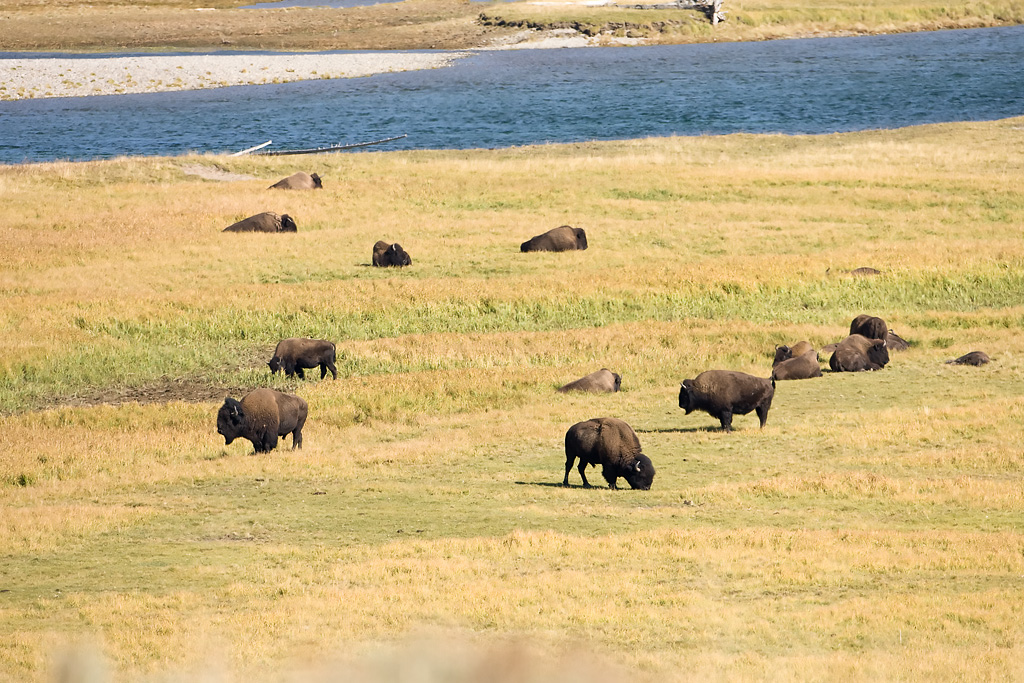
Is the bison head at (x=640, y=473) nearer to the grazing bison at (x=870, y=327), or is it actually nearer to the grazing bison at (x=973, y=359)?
the grazing bison at (x=973, y=359)

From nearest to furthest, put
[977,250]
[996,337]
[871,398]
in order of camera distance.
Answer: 1. [871,398]
2. [996,337]
3. [977,250]

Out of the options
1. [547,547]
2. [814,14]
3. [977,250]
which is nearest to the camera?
[547,547]

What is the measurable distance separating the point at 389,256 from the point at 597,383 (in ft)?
43.6

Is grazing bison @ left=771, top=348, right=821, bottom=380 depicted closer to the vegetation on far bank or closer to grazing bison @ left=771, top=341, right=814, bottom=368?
grazing bison @ left=771, top=341, right=814, bottom=368

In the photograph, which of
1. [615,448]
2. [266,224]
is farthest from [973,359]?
[266,224]

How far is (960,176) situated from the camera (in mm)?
48906

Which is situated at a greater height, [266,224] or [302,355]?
[266,224]

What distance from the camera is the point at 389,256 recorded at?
36.8m

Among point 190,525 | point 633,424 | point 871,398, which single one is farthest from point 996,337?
point 190,525

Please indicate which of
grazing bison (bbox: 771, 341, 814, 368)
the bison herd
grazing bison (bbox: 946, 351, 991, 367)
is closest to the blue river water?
the bison herd

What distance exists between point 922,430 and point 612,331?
1070 cm

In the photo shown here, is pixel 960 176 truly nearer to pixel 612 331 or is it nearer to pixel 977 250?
pixel 977 250

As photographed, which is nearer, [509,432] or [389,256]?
[509,432]

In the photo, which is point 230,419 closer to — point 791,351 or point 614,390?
point 614,390
